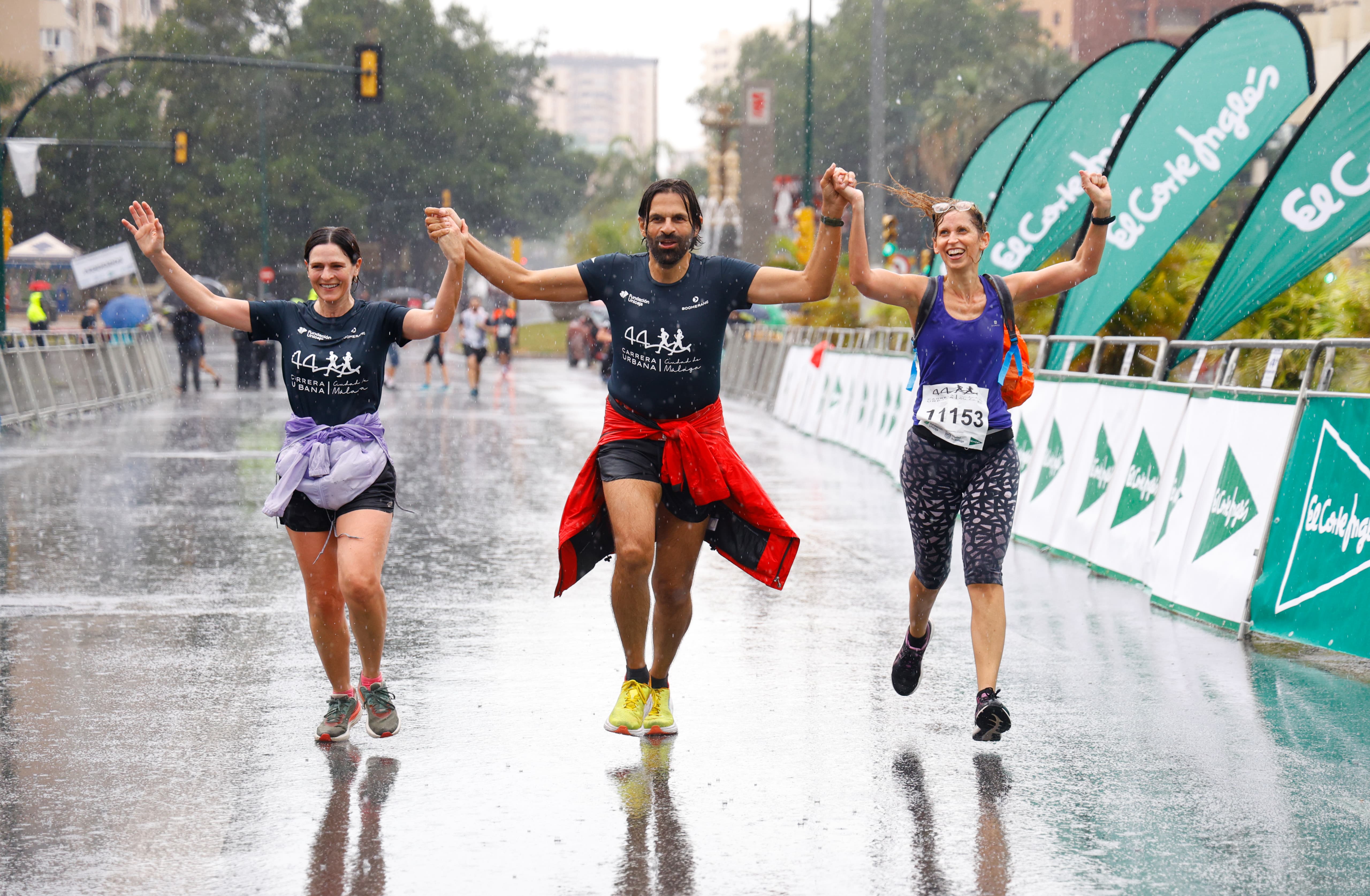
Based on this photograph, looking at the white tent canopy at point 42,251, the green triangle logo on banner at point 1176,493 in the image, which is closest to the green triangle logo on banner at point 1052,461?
the green triangle logo on banner at point 1176,493

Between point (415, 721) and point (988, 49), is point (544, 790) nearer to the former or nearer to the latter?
point (415, 721)

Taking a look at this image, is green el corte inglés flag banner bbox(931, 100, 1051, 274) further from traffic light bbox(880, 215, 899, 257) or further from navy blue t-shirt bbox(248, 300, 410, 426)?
traffic light bbox(880, 215, 899, 257)

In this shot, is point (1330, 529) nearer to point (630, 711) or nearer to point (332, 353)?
point (630, 711)

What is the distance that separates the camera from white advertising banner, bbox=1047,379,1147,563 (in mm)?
10078

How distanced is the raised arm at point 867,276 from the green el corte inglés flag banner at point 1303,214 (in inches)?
197

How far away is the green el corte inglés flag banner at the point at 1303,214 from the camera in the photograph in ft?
32.2

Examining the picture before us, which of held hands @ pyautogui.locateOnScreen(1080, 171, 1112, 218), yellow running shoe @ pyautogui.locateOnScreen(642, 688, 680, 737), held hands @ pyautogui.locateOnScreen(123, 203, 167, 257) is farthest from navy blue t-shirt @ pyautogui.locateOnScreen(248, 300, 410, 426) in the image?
held hands @ pyautogui.locateOnScreen(1080, 171, 1112, 218)

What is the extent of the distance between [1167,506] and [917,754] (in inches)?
154

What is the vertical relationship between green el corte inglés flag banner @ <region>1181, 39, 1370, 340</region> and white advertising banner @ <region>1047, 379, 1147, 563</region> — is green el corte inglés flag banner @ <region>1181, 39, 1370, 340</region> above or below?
above

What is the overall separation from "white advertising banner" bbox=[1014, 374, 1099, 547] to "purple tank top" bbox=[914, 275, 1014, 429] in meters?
5.02

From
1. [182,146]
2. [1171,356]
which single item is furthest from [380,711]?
[182,146]

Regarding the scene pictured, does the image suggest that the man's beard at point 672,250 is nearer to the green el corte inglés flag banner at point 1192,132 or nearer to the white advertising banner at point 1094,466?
the white advertising banner at point 1094,466

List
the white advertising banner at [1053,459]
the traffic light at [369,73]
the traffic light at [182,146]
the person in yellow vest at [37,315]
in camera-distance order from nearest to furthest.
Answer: the white advertising banner at [1053,459], the traffic light at [369,73], the person in yellow vest at [37,315], the traffic light at [182,146]

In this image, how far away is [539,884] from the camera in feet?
13.7
